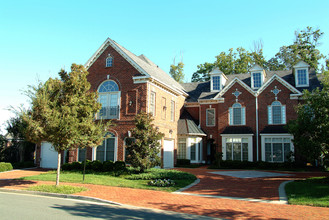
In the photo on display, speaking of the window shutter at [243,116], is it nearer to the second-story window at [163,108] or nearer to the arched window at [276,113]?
the arched window at [276,113]

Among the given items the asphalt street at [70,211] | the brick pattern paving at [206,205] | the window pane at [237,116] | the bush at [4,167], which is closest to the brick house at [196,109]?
the window pane at [237,116]

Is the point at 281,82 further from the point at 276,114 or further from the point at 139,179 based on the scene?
the point at 139,179

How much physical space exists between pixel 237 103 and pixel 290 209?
19494mm

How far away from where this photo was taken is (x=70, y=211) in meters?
9.35

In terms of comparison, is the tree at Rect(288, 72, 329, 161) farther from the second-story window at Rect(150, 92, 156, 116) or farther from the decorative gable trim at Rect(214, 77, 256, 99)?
the decorative gable trim at Rect(214, 77, 256, 99)

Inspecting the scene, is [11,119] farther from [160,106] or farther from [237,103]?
[237,103]

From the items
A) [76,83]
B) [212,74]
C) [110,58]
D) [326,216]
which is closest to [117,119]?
[110,58]

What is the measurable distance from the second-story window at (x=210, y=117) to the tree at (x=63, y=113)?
56.6 feet

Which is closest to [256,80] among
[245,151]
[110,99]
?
[245,151]

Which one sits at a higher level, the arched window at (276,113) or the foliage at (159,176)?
the arched window at (276,113)

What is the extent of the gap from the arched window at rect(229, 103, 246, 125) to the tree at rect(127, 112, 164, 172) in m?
12.8

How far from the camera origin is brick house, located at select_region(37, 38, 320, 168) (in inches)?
909

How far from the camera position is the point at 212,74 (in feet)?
104

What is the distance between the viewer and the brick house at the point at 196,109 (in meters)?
23.1
